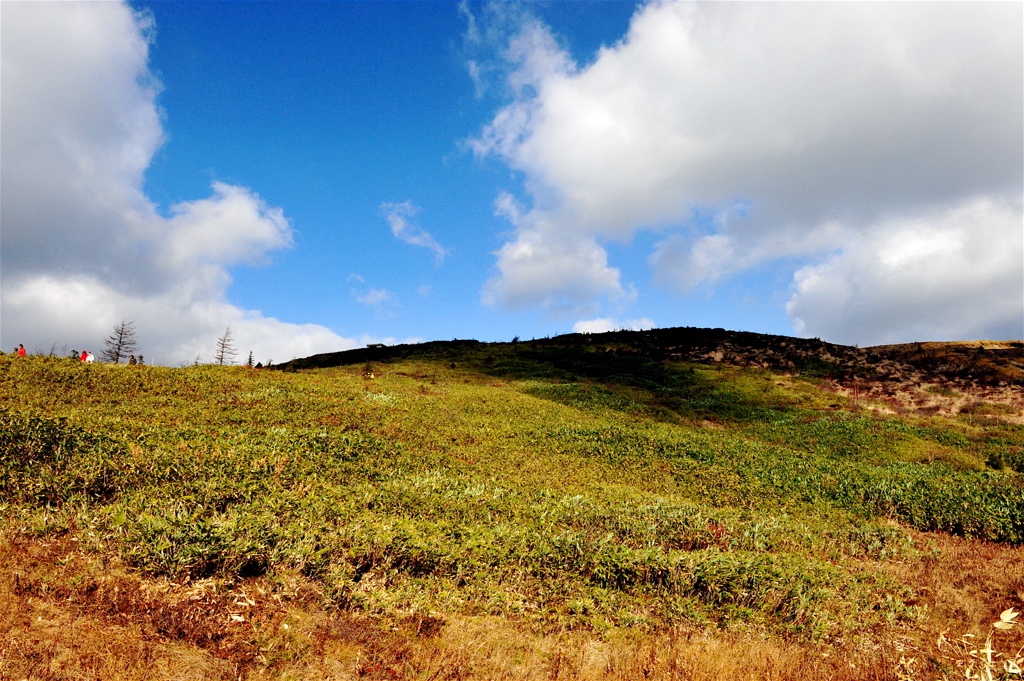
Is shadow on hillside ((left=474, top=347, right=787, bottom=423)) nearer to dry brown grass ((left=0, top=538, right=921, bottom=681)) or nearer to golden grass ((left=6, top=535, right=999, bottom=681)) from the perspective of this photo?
golden grass ((left=6, top=535, right=999, bottom=681))

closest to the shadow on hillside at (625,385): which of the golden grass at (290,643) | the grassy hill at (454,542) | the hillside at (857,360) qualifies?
the hillside at (857,360)

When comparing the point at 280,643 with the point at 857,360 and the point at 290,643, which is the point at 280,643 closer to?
the point at 290,643

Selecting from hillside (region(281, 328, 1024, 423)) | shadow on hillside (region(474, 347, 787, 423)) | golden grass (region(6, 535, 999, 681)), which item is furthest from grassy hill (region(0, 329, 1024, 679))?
hillside (region(281, 328, 1024, 423))

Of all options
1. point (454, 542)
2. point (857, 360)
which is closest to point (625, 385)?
point (857, 360)

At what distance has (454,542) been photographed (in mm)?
12570

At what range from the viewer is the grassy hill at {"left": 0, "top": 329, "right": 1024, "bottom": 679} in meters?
8.34

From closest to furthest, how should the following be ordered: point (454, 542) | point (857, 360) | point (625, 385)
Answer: point (454, 542) < point (625, 385) < point (857, 360)

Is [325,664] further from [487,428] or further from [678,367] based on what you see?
[678,367]

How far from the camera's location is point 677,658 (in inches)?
355

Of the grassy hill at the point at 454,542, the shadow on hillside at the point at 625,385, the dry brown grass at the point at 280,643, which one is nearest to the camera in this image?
the dry brown grass at the point at 280,643

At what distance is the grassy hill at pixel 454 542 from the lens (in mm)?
8336

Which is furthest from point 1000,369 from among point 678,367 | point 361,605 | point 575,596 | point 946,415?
point 361,605

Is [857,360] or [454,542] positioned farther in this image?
[857,360]

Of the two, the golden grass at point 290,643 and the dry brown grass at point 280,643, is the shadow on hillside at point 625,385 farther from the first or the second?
the dry brown grass at point 280,643
